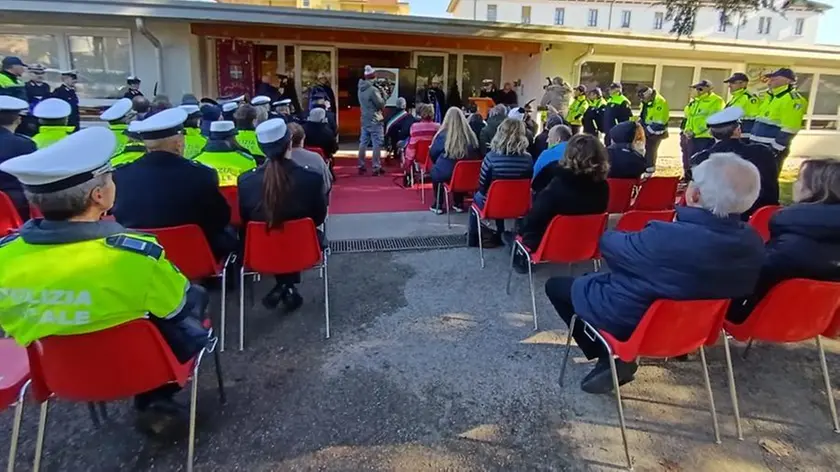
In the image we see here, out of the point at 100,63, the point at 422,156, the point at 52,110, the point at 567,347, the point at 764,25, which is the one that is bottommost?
the point at 567,347

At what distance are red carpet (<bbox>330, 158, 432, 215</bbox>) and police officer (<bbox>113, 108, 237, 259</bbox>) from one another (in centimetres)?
327

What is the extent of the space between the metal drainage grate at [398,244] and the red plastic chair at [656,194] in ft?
5.25

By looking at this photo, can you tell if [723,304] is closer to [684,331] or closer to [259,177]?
[684,331]

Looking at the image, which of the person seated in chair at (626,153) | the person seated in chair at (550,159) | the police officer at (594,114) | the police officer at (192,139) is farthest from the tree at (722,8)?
the police officer at (192,139)

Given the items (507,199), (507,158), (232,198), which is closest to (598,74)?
(507,158)

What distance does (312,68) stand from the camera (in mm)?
11742

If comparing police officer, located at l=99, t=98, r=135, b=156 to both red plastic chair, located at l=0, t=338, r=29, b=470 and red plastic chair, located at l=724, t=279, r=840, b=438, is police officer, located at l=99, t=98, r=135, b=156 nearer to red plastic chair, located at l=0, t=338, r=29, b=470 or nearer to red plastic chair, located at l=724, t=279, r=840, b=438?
red plastic chair, located at l=0, t=338, r=29, b=470

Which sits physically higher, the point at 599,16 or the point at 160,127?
the point at 599,16

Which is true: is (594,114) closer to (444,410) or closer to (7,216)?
(444,410)

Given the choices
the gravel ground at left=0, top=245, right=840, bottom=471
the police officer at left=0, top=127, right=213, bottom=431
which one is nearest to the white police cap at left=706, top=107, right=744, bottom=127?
the gravel ground at left=0, top=245, right=840, bottom=471

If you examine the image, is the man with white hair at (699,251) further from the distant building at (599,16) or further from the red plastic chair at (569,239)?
the distant building at (599,16)

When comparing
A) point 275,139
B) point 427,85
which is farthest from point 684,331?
point 427,85

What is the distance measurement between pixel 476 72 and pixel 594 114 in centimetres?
408

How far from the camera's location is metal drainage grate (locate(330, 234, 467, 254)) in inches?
195
